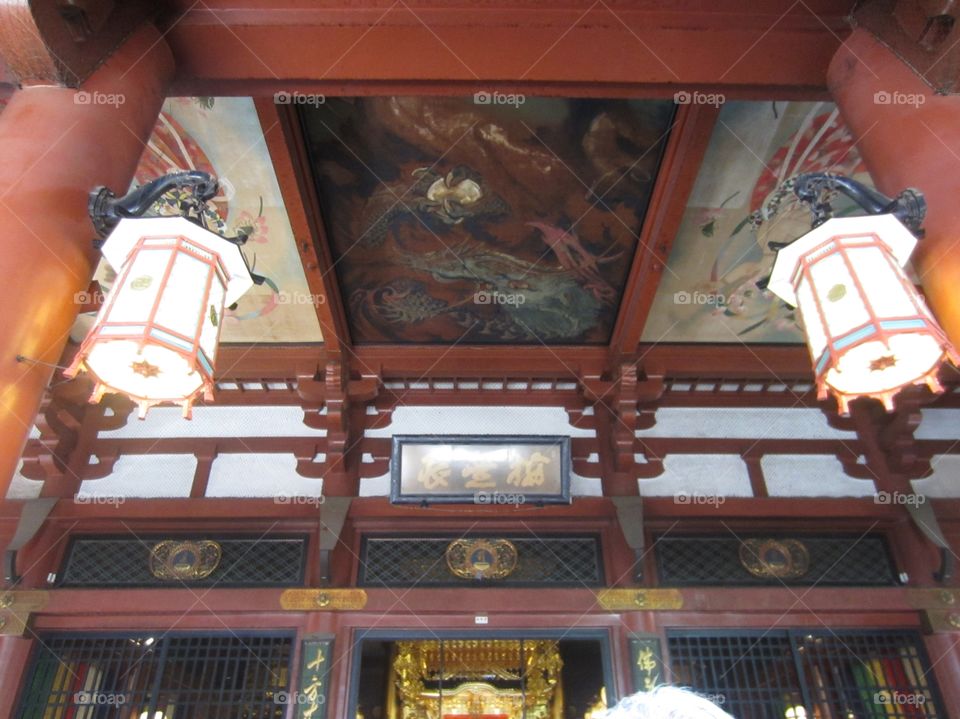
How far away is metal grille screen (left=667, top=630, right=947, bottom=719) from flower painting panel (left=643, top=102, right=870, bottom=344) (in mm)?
2282

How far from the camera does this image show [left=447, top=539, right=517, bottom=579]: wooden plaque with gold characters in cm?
520

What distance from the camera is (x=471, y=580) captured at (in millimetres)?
5160

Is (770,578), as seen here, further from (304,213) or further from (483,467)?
(304,213)

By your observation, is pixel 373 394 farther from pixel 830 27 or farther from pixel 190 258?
pixel 830 27

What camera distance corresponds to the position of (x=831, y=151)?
4277 mm

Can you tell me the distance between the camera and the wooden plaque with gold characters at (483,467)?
5.14 meters

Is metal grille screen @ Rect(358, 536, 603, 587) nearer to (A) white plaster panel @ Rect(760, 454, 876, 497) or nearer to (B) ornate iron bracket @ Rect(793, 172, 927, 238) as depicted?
(A) white plaster panel @ Rect(760, 454, 876, 497)

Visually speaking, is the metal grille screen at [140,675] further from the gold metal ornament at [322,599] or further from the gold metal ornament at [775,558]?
the gold metal ornament at [775,558]

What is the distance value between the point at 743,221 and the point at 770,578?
103 inches

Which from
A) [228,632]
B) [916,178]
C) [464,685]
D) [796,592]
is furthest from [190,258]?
[464,685]

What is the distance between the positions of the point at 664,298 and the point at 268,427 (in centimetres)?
336

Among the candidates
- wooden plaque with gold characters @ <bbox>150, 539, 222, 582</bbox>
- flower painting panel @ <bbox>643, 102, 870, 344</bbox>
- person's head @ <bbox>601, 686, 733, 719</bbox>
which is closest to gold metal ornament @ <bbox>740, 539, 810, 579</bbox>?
flower painting panel @ <bbox>643, 102, 870, 344</bbox>

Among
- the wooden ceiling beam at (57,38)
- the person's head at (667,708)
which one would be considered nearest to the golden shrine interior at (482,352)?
the wooden ceiling beam at (57,38)

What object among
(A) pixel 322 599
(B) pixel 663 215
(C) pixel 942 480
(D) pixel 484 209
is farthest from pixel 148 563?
(C) pixel 942 480
